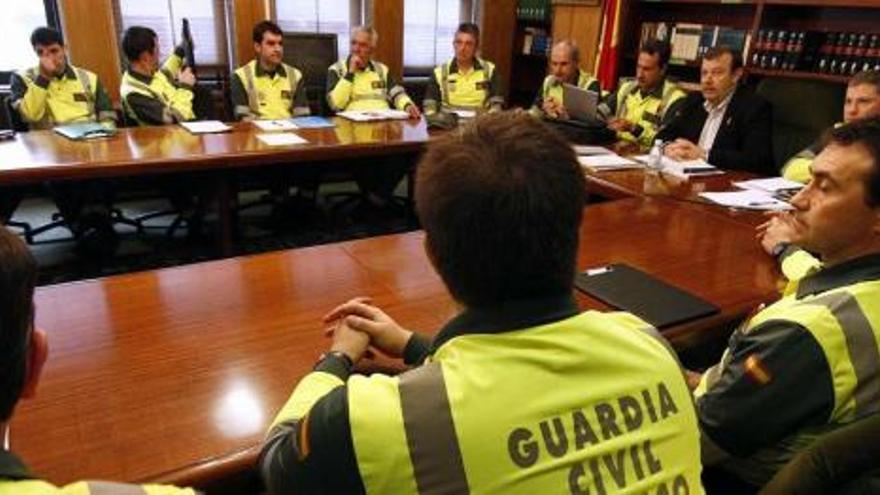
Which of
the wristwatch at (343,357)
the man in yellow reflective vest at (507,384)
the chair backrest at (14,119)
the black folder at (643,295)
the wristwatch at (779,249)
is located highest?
the man in yellow reflective vest at (507,384)

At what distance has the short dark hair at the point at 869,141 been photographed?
47.1 inches

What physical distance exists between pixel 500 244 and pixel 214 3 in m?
4.77

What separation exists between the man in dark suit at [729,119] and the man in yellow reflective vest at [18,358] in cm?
280

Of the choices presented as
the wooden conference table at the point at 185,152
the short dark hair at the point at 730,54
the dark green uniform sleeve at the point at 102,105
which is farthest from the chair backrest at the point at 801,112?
the dark green uniform sleeve at the point at 102,105

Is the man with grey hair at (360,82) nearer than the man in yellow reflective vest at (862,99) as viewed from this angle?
No

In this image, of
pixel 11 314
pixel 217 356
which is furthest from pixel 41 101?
pixel 11 314

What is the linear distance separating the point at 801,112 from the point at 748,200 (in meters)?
1.69

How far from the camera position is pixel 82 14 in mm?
4367

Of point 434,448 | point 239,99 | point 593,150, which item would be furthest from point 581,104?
point 434,448

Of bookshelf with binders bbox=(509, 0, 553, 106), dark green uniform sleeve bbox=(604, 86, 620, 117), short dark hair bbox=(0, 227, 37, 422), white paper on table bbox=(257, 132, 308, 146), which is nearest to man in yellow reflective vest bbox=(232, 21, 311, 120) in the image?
white paper on table bbox=(257, 132, 308, 146)

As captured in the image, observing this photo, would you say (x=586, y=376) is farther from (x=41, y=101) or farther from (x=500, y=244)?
(x=41, y=101)

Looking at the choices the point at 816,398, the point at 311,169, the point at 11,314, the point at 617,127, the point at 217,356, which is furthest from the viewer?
the point at 311,169

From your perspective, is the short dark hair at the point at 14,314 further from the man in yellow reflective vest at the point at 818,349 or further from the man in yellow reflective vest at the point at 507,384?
the man in yellow reflective vest at the point at 818,349

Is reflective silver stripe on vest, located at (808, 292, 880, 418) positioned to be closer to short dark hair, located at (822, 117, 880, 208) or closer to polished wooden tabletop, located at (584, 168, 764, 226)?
short dark hair, located at (822, 117, 880, 208)
